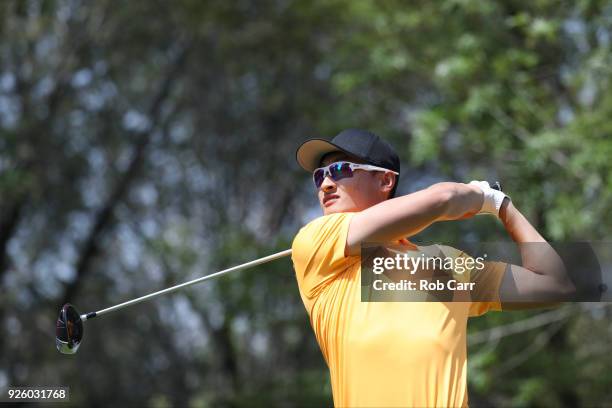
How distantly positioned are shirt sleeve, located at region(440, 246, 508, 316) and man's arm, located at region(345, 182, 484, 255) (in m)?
0.17

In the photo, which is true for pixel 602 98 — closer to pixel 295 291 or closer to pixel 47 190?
pixel 295 291

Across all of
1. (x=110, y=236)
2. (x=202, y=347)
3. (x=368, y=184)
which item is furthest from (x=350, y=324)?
(x=202, y=347)

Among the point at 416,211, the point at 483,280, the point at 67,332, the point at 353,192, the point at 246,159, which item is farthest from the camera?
the point at 246,159

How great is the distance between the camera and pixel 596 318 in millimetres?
12070

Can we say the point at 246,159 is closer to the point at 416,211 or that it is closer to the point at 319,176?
the point at 319,176

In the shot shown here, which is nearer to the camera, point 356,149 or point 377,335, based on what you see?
point 377,335

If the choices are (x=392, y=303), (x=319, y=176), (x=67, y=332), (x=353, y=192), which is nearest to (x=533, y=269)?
(x=392, y=303)

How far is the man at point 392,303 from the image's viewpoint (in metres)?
2.44

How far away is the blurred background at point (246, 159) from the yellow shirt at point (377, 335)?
598cm

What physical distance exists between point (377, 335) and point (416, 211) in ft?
1.12

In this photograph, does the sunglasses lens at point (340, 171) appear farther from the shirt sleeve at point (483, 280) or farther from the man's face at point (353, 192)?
the shirt sleeve at point (483, 280)

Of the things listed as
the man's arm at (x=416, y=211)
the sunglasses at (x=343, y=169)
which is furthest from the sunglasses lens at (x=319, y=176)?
the man's arm at (x=416, y=211)

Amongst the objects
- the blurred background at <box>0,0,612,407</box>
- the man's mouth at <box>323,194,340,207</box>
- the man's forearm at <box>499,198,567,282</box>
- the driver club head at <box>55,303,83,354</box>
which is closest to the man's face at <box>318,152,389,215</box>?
the man's mouth at <box>323,194,340,207</box>

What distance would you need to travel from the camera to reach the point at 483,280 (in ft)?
8.69
